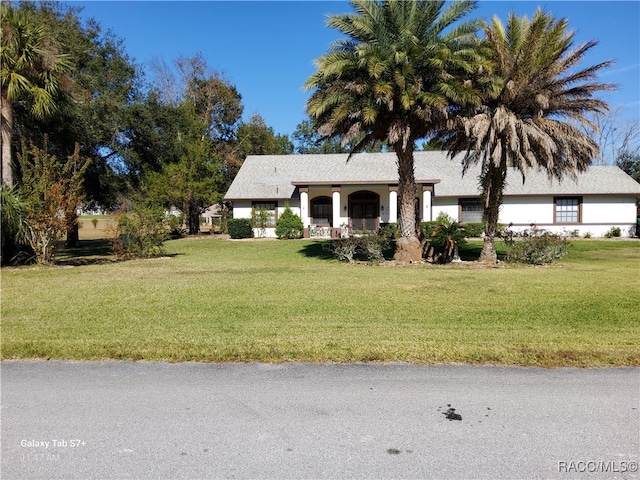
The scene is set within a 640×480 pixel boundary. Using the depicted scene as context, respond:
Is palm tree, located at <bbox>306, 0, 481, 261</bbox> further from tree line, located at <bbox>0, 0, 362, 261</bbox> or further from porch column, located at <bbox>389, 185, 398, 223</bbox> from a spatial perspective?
porch column, located at <bbox>389, 185, 398, 223</bbox>

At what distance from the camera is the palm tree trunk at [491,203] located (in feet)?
53.2

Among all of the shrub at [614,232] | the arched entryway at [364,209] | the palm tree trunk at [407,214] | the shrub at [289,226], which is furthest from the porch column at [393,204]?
the shrub at [614,232]

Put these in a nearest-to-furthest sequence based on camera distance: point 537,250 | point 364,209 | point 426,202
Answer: point 537,250
point 426,202
point 364,209

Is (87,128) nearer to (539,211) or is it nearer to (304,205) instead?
(304,205)

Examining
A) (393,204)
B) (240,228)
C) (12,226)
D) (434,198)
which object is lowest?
(240,228)

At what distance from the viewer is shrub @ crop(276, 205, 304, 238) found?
2878 centimetres

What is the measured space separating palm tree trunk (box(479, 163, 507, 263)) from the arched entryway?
1434 centimetres

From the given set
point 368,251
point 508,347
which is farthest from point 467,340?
point 368,251

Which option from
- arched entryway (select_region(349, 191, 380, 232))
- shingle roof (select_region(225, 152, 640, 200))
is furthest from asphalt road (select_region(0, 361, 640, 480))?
arched entryway (select_region(349, 191, 380, 232))

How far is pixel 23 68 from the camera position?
14430mm

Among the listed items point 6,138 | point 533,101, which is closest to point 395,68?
point 533,101

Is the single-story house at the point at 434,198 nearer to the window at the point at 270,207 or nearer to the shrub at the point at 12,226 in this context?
the window at the point at 270,207

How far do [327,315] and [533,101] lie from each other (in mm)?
11715

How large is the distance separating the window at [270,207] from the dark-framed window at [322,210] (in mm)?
2644
